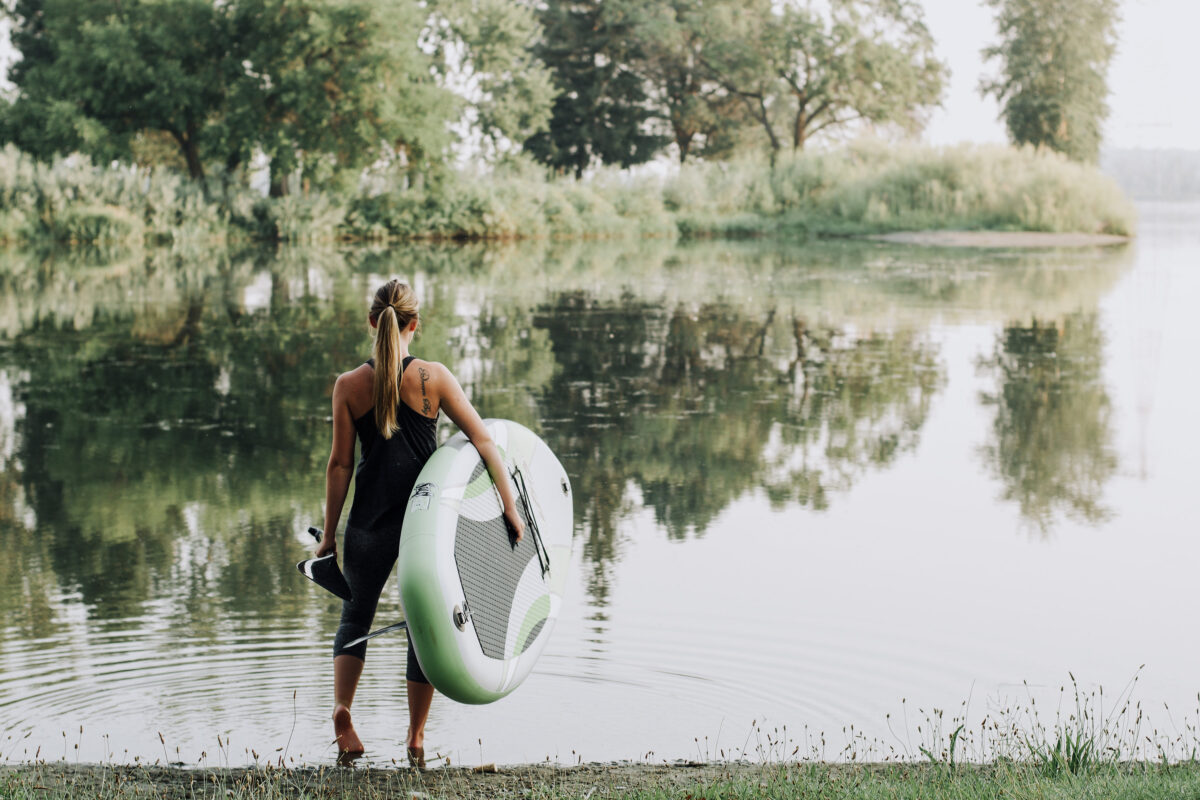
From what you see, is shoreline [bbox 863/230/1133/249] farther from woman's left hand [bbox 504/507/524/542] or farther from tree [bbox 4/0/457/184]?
woman's left hand [bbox 504/507/524/542]

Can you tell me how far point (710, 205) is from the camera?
148 feet

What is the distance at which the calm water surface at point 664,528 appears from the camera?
4.81 m

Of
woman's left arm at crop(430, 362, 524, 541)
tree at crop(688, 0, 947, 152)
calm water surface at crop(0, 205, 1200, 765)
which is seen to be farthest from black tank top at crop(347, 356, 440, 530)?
tree at crop(688, 0, 947, 152)

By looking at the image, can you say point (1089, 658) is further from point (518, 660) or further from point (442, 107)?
point (442, 107)

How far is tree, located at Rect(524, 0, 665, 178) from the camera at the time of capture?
185ft

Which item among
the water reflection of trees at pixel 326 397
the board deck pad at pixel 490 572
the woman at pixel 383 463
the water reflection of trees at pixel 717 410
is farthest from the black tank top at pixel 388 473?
the water reflection of trees at pixel 717 410

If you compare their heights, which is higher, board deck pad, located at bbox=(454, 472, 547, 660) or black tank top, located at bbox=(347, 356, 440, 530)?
black tank top, located at bbox=(347, 356, 440, 530)

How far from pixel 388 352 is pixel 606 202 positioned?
39432 millimetres

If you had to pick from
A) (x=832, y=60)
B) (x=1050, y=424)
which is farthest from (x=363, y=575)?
(x=832, y=60)

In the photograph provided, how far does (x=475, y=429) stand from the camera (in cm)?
436

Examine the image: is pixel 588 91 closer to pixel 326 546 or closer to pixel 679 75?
pixel 679 75

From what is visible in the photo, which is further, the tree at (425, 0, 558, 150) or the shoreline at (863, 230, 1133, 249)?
the tree at (425, 0, 558, 150)

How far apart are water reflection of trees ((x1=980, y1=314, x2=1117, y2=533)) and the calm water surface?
0.14 ft

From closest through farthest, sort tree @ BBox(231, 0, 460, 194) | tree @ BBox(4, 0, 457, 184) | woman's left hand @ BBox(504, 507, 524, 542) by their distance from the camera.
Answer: woman's left hand @ BBox(504, 507, 524, 542), tree @ BBox(231, 0, 460, 194), tree @ BBox(4, 0, 457, 184)
